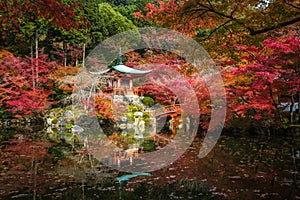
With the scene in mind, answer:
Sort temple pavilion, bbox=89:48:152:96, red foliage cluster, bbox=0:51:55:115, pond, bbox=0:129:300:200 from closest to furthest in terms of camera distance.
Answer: pond, bbox=0:129:300:200
red foliage cluster, bbox=0:51:55:115
temple pavilion, bbox=89:48:152:96

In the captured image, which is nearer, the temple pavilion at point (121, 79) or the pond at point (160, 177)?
the pond at point (160, 177)

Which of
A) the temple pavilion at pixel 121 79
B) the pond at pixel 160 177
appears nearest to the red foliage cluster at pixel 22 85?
the temple pavilion at pixel 121 79

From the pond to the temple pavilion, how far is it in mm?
7909

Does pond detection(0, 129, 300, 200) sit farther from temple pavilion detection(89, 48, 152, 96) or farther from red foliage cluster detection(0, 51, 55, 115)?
temple pavilion detection(89, 48, 152, 96)

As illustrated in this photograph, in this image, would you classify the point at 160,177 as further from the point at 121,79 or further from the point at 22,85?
the point at 121,79

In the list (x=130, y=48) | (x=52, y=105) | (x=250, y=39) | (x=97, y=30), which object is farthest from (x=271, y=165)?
(x=97, y=30)

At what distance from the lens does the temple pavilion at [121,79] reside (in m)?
13.9

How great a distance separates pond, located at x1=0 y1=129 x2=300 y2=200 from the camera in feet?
11.5

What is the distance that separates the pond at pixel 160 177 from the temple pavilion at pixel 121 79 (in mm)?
7909

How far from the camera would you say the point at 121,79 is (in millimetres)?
15055

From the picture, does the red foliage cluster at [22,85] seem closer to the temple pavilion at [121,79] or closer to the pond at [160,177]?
the temple pavilion at [121,79]

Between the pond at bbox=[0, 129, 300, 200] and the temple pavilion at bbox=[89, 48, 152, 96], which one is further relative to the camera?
the temple pavilion at bbox=[89, 48, 152, 96]

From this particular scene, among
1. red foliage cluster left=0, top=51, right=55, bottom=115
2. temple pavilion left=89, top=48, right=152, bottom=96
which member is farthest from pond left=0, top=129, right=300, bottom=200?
temple pavilion left=89, top=48, right=152, bottom=96

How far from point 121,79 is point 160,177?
11.1 m
